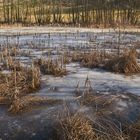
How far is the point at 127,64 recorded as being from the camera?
36.8 ft

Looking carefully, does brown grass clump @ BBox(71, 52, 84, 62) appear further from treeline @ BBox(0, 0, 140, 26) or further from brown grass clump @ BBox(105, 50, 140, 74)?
treeline @ BBox(0, 0, 140, 26)

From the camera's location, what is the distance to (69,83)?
389 inches

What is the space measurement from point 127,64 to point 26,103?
4.06 metres

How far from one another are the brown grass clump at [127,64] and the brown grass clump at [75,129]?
15.7ft

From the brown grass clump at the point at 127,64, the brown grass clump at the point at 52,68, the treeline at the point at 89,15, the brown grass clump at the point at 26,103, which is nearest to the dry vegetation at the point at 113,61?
the brown grass clump at the point at 127,64

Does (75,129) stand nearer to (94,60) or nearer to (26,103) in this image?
(26,103)

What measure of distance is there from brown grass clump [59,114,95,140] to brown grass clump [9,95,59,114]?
1.56 m

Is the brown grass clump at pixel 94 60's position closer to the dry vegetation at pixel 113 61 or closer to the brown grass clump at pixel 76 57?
the dry vegetation at pixel 113 61

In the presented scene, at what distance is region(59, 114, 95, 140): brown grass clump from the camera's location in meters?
6.23

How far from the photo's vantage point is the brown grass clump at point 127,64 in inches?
434

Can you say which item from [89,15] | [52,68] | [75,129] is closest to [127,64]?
[52,68]

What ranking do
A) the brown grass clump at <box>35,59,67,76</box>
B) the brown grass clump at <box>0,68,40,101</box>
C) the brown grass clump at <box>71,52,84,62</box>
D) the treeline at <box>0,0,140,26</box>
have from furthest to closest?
1. the treeline at <box>0,0,140,26</box>
2. the brown grass clump at <box>71,52,84,62</box>
3. the brown grass clump at <box>35,59,67,76</box>
4. the brown grass clump at <box>0,68,40,101</box>

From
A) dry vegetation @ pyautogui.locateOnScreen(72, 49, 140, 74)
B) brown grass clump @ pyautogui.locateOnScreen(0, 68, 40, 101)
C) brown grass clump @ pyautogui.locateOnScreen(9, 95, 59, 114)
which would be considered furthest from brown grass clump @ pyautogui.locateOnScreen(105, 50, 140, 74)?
brown grass clump @ pyautogui.locateOnScreen(9, 95, 59, 114)

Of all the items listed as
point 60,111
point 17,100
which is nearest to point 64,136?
point 60,111
